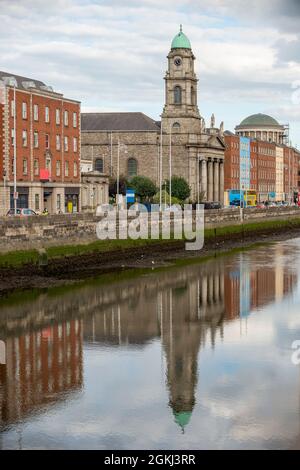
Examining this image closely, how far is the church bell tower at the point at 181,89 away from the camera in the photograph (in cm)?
12681

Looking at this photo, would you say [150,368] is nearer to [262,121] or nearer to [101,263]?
[101,263]

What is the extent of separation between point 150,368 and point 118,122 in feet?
362

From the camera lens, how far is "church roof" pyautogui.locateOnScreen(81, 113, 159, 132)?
130625mm

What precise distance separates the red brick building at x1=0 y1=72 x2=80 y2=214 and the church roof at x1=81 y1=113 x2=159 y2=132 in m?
48.8

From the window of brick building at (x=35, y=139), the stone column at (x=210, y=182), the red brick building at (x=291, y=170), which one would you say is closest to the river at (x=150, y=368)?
the window of brick building at (x=35, y=139)

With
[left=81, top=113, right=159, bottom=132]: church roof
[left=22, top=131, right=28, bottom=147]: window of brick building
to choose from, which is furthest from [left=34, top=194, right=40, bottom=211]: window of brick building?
[left=81, top=113, right=159, bottom=132]: church roof

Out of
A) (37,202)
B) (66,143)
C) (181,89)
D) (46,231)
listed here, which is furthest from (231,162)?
(46,231)

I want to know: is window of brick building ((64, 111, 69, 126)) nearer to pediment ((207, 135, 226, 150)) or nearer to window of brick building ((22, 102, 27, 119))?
window of brick building ((22, 102, 27, 119))

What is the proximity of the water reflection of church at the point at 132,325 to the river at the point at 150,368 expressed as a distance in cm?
5

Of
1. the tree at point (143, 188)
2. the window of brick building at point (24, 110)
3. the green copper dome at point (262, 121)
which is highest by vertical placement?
the green copper dome at point (262, 121)

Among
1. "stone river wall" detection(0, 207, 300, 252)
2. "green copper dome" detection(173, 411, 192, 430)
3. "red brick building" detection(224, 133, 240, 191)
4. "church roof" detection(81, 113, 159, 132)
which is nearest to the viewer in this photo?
"green copper dome" detection(173, 411, 192, 430)

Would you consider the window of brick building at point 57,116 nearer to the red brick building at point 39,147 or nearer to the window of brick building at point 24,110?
the red brick building at point 39,147

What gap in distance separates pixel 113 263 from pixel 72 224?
11.9 ft

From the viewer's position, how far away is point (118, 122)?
132 meters
